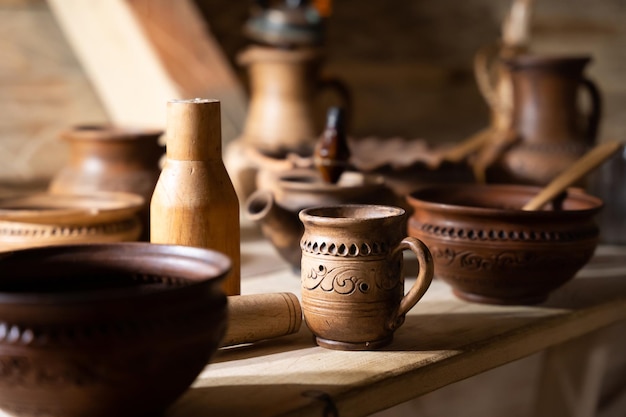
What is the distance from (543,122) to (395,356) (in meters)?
0.84

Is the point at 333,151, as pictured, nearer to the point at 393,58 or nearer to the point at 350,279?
the point at 350,279

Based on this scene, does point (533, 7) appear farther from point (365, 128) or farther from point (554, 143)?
point (554, 143)

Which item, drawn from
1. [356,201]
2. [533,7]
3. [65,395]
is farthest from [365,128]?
[65,395]

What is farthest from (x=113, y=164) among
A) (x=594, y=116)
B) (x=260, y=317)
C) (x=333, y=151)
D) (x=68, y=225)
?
(x=594, y=116)

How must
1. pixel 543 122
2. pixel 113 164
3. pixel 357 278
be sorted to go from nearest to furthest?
pixel 357 278, pixel 113 164, pixel 543 122

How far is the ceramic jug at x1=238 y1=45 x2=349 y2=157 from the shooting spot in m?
1.82

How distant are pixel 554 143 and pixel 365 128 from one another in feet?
3.68

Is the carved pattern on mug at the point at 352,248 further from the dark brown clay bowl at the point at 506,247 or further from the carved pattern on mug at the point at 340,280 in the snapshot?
the dark brown clay bowl at the point at 506,247

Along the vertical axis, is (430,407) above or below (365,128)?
below

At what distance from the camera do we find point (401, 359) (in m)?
0.90

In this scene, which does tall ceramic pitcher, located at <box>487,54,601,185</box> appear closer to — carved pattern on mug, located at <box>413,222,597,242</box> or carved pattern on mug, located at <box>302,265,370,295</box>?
carved pattern on mug, located at <box>413,222,597,242</box>

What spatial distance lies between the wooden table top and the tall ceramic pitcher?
341 mm

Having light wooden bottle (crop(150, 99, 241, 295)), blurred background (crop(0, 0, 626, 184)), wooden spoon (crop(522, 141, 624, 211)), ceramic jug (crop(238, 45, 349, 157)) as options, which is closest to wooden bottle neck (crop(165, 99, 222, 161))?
light wooden bottle (crop(150, 99, 241, 295))

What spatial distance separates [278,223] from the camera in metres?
1.23
